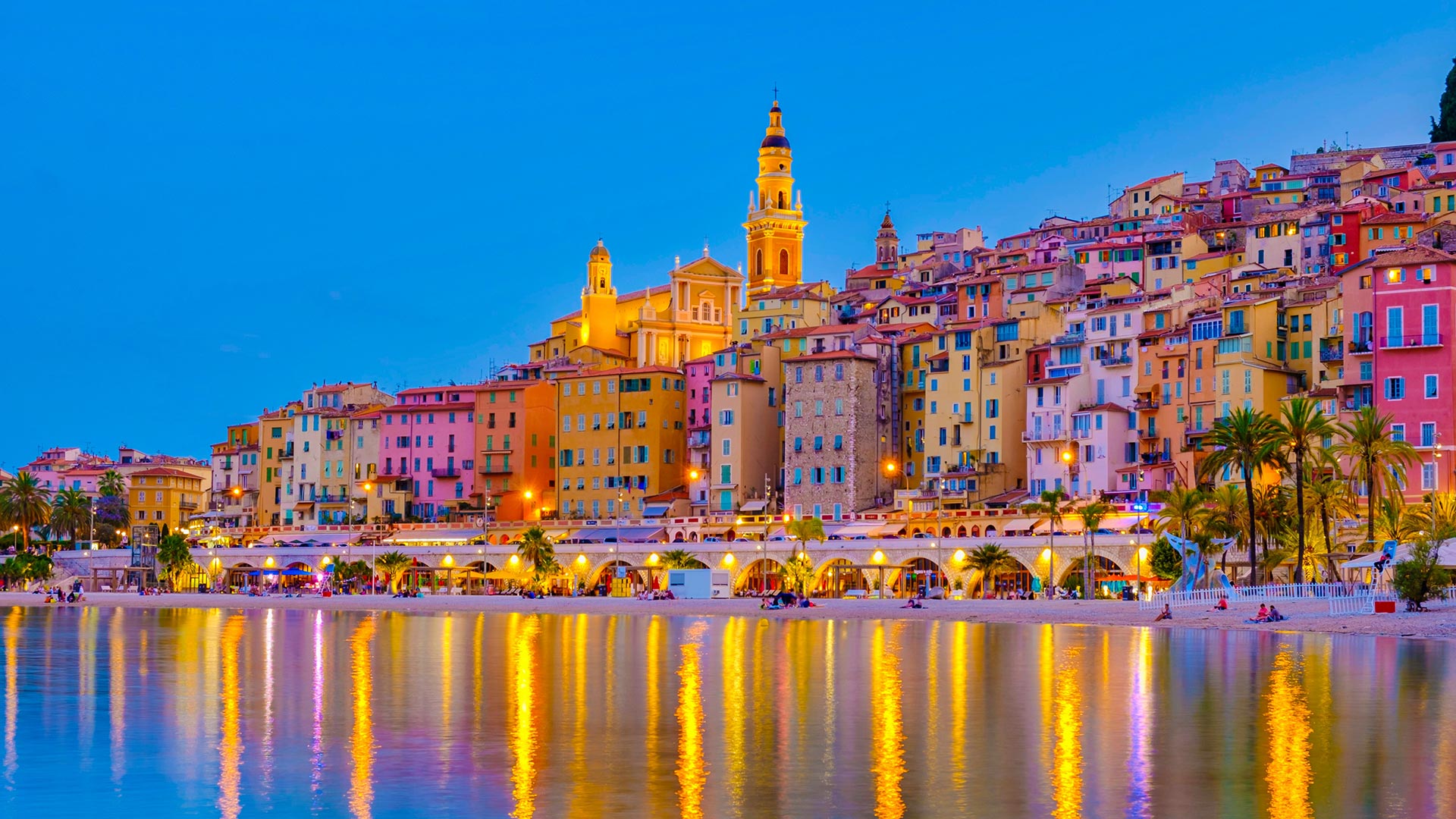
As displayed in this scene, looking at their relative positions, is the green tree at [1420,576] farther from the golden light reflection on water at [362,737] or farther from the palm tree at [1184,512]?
the golden light reflection on water at [362,737]

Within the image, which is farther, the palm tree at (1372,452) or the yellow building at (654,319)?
the yellow building at (654,319)

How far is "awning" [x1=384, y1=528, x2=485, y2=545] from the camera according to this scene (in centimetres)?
10612

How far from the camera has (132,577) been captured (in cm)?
11712

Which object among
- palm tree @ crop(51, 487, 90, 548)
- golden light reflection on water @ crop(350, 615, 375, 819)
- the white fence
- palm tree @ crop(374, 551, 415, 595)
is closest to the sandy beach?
the white fence

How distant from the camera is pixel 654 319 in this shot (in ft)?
445

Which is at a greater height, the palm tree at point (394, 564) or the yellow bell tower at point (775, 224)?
the yellow bell tower at point (775, 224)

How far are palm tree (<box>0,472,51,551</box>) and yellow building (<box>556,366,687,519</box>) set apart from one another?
41.1 m

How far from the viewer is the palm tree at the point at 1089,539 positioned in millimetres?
74312

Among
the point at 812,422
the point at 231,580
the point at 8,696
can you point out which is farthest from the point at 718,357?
the point at 8,696

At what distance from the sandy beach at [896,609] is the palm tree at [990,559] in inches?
121

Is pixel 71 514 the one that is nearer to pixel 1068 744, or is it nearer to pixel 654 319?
pixel 654 319

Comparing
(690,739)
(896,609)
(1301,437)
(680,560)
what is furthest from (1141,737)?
(680,560)

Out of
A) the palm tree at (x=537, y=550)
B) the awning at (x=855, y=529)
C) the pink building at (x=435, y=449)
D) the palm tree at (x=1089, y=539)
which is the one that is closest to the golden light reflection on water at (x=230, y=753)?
the palm tree at (x=1089, y=539)

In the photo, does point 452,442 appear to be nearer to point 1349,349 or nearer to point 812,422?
point 812,422
